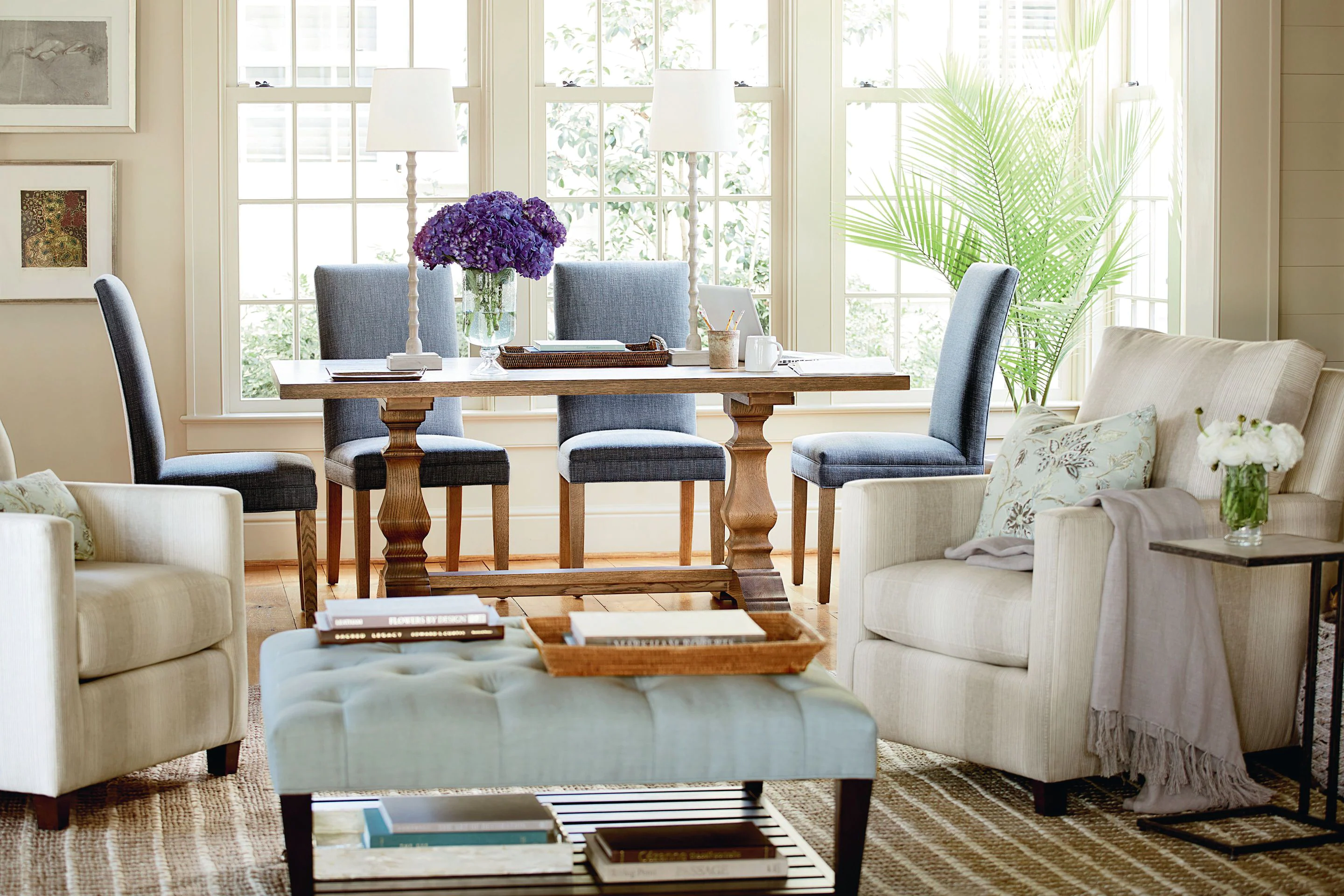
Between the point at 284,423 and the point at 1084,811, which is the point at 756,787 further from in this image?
the point at 284,423

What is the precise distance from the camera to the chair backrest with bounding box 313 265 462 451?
4.89 meters

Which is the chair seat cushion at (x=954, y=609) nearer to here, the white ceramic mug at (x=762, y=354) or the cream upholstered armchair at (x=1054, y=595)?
the cream upholstered armchair at (x=1054, y=595)

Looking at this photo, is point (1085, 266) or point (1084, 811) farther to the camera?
point (1085, 266)

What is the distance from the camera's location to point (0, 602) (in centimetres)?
273

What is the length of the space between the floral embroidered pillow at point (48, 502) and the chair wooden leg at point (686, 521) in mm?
2275

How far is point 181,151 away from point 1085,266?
3.23 metres

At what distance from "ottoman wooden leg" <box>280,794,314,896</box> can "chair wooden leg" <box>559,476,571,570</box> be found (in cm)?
277

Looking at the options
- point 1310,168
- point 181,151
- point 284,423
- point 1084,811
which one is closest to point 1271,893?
point 1084,811

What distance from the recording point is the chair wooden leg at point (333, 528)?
16.0 feet

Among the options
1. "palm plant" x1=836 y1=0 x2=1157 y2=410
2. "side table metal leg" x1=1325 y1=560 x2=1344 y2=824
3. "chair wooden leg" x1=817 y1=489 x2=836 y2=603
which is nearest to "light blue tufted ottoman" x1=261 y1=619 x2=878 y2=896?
"side table metal leg" x1=1325 y1=560 x2=1344 y2=824

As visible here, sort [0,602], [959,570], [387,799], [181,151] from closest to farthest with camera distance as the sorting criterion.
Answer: [387,799] → [0,602] → [959,570] → [181,151]

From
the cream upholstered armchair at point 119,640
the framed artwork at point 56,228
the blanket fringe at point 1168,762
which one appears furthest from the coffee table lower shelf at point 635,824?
the framed artwork at point 56,228

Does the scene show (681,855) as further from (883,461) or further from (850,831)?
(883,461)

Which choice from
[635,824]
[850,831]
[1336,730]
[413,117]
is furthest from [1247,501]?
[413,117]
